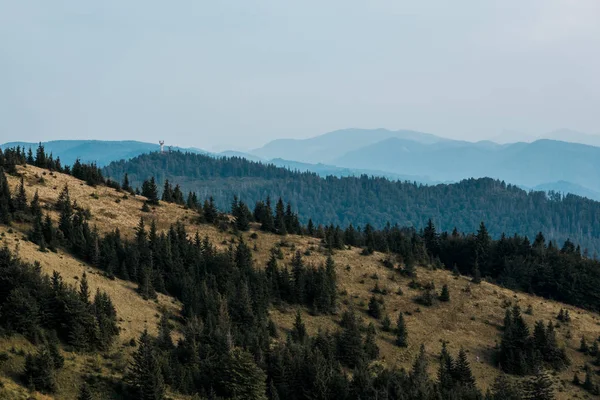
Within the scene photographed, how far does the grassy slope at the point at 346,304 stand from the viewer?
212 feet

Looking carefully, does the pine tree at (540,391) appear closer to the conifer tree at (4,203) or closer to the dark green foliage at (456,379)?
the dark green foliage at (456,379)

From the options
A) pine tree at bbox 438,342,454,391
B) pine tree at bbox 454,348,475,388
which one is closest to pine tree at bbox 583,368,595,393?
pine tree at bbox 454,348,475,388

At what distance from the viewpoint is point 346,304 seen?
302ft

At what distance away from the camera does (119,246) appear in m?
84.4

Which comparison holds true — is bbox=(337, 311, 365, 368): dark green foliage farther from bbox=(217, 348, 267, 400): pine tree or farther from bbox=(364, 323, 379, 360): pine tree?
bbox=(217, 348, 267, 400): pine tree

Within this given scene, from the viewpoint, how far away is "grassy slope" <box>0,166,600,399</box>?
212 feet

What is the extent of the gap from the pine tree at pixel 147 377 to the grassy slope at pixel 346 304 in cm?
397

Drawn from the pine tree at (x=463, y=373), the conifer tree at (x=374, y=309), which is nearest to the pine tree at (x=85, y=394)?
the pine tree at (x=463, y=373)

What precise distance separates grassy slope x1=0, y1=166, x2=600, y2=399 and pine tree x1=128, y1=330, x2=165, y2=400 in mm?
3969

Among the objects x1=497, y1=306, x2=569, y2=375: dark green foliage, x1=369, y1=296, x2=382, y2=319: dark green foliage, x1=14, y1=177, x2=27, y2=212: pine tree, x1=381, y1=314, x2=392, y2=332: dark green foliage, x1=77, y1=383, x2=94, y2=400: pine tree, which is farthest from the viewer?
x1=369, y1=296, x2=382, y2=319: dark green foliage

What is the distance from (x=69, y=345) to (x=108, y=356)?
14.1 feet

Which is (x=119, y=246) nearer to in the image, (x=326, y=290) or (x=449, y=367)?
(x=326, y=290)

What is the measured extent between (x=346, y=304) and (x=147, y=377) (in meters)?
50.5

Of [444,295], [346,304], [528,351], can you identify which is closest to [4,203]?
[346,304]
